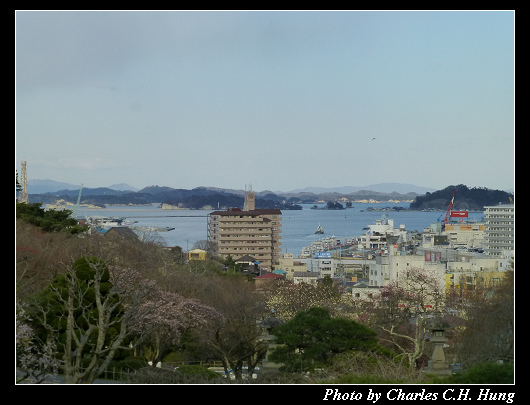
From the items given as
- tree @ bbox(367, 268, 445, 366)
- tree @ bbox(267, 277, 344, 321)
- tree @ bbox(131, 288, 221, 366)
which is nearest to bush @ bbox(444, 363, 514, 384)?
tree @ bbox(131, 288, 221, 366)

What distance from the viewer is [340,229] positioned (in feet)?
260

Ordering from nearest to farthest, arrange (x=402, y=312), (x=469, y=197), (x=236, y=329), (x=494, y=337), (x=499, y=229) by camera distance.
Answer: (x=494, y=337) → (x=236, y=329) → (x=402, y=312) → (x=499, y=229) → (x=469, y=197)

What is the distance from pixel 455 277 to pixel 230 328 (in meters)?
14.8

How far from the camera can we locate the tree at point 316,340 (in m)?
6.73

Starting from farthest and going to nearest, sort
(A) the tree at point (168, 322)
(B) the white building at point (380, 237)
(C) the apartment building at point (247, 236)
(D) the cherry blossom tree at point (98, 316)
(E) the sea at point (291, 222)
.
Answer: (E) the sea at point (291, 222)
(B) the white building at point (380, 237)
(C) the apartment building at point (247, 236)
(A) the tree at point (168, 322)
(D) the cherry blossom tree at point (98, 316)

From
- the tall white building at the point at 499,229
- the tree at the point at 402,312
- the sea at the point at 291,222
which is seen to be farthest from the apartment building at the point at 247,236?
the tree at the point at 402,312

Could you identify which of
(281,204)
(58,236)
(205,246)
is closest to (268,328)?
(58,236)

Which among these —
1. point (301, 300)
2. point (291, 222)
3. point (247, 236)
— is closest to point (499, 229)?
point (247, 236)

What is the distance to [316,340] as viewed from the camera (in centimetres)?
686

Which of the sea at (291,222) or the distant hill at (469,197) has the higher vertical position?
the distant hill at (469,197)

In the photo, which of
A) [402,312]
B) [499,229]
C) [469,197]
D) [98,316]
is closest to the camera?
[98,316]

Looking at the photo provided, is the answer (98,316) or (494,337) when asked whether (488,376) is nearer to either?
(494,337)

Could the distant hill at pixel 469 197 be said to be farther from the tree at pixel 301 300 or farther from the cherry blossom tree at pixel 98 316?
the cherry blossom tree at pixel 98 316
